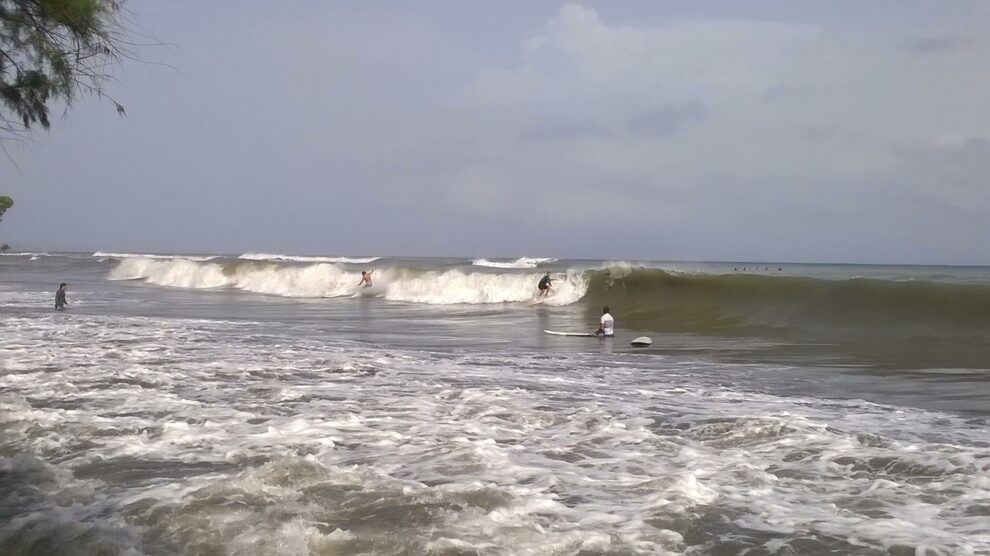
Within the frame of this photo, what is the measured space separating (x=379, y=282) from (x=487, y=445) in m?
35.1

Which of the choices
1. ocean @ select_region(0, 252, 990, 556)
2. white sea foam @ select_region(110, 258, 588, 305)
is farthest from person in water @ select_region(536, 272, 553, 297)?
ocean @ select_region(0, 252, 990, 556)

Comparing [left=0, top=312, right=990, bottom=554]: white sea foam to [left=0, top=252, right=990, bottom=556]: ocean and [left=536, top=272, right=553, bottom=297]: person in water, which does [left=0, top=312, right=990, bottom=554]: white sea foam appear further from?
[left=536, top=272, right=553, bottom=297]: person in water

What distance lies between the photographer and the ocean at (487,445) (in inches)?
199

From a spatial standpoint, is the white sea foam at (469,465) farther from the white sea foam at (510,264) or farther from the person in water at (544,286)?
the white sea foam at (510,264)

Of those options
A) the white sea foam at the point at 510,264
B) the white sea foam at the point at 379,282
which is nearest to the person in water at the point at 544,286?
the white sea foam at the point at 379,282

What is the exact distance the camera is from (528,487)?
20.0ft

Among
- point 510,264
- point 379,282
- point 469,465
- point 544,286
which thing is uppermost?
point 510,264

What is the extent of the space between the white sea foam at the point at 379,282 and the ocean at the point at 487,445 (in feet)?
57.3

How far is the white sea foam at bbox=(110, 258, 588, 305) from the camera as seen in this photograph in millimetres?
36125

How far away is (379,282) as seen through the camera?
42062 millimetres

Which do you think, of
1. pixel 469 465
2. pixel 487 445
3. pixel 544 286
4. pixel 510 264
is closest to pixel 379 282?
pixel 544 286

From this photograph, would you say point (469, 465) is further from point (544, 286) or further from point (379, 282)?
point (379, 282)

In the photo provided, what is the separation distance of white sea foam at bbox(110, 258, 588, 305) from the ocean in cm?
1747

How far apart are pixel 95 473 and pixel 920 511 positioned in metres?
6.01
